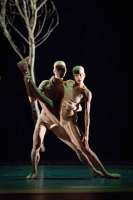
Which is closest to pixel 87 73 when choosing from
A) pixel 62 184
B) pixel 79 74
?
pixel 79 74

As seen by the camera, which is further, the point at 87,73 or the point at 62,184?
the point at 87,73

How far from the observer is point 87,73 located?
41.9 feet

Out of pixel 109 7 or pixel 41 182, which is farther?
pixel 109 7

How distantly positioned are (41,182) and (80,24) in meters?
5.82

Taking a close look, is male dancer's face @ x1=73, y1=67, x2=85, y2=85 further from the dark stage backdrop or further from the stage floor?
the dark stage backdrop

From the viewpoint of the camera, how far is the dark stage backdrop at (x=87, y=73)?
504 inches

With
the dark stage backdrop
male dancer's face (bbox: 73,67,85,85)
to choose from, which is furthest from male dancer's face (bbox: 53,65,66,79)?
the dark stage backdrop

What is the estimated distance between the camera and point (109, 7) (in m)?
13.0

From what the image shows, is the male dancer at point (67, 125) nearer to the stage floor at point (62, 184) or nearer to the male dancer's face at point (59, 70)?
the male dancer's face at point (59, 70)

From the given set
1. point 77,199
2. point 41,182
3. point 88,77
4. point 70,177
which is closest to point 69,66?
point 88,77

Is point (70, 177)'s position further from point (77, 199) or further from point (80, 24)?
point (80, 24)

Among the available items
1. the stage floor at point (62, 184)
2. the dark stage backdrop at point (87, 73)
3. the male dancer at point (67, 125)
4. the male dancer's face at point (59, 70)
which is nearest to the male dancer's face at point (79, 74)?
the male dancer at point (67, 125)

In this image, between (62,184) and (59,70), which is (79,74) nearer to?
(59,70)

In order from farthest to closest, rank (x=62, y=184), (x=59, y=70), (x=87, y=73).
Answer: (x=87, y=73), (x=59, y=70), (x=62, y=184)
